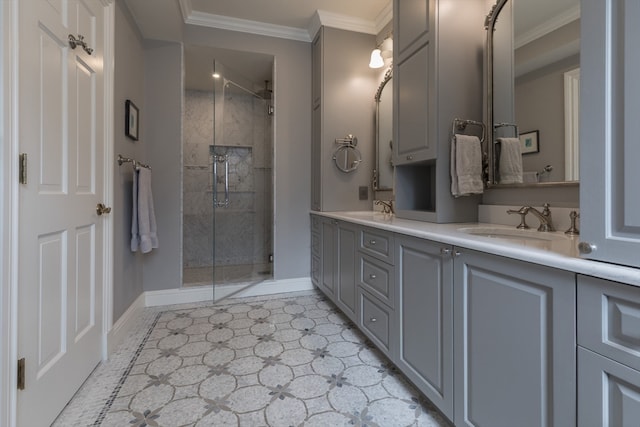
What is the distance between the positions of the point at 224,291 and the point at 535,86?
2746 mm

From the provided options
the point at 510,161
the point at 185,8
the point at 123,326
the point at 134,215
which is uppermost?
the point at 185,8

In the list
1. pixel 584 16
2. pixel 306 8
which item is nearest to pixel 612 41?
pixel 584 16

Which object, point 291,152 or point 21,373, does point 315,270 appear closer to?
point 291,152

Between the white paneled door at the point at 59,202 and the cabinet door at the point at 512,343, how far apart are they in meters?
1.60

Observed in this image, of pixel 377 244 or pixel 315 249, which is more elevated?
pixel 377 244

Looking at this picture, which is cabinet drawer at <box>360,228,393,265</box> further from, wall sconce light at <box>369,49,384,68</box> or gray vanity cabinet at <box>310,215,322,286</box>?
wall sconce light at <box>369,49,384,68</box>

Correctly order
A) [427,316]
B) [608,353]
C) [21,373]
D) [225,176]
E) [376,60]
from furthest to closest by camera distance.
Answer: [225,176]
[376,60]
[427,316]
[21,373]
[608,353]

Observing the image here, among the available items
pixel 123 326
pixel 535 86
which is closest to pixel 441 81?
pixel 535 86

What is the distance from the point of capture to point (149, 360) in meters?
1.80

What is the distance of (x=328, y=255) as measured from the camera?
2559 mm

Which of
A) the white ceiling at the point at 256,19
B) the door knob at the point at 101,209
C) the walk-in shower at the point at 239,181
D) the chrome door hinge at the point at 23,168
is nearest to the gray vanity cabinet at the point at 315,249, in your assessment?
the walk-in shower at the point at 239,181

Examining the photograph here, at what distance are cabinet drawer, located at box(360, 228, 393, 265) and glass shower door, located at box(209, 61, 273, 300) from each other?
1.42 meters

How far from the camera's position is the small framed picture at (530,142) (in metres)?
1.47

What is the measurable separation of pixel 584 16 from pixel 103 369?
2.51m
